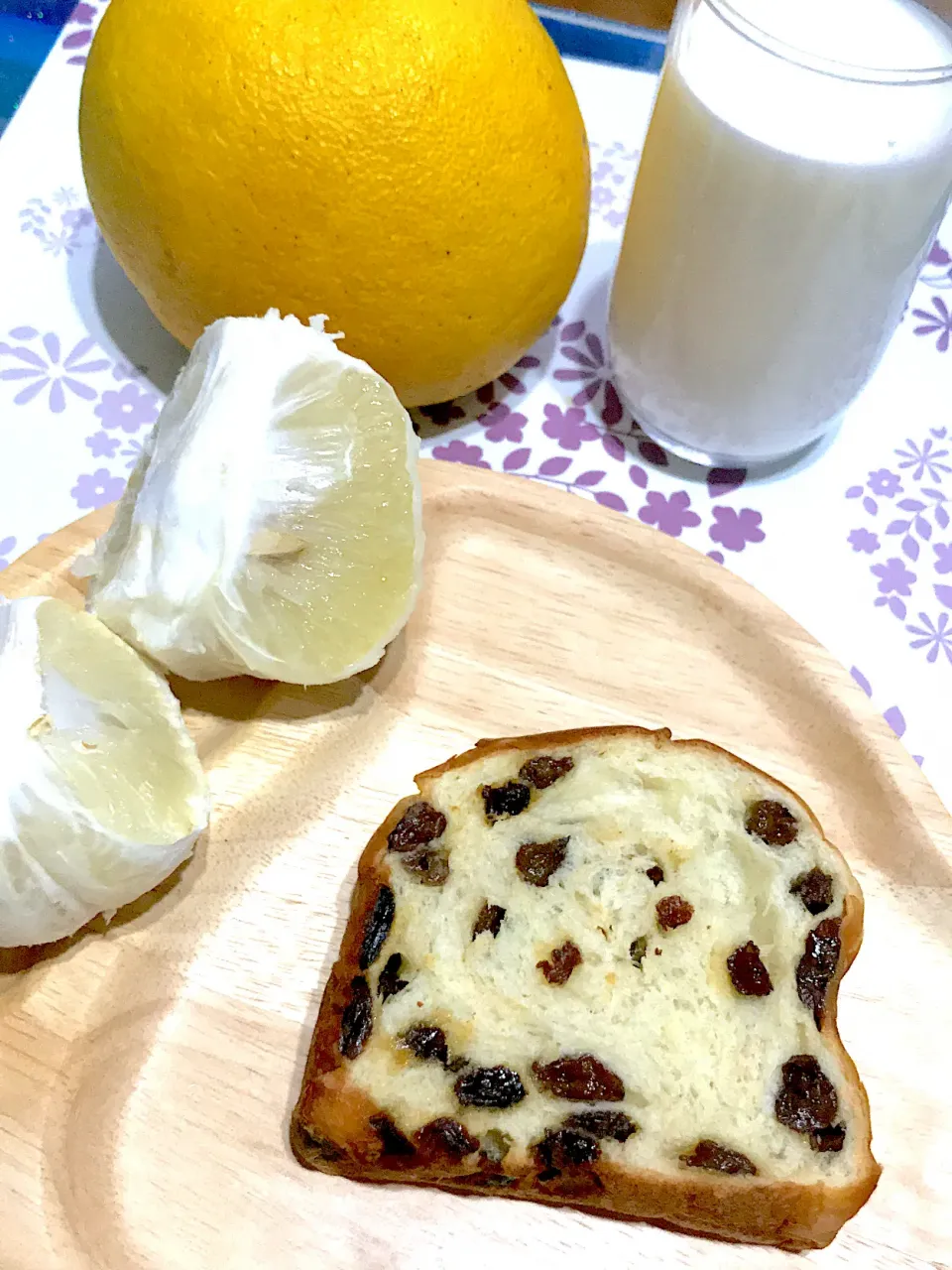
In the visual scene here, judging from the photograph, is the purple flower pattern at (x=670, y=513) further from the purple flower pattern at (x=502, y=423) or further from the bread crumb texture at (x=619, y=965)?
the bread crumb texture at (x=619, y=965)

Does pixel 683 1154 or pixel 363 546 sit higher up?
pixel 363 546

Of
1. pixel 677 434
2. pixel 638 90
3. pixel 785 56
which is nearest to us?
pixel 785 56

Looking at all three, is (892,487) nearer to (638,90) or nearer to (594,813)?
(594,813)

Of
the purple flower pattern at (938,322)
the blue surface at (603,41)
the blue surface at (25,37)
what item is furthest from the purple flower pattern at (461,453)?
the blue surface at (25,37)

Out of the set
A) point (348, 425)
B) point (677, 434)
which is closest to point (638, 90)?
point (677, 434)

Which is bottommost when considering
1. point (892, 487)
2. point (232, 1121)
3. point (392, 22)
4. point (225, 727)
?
point (232, 1121)

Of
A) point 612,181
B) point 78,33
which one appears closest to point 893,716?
point 612,181

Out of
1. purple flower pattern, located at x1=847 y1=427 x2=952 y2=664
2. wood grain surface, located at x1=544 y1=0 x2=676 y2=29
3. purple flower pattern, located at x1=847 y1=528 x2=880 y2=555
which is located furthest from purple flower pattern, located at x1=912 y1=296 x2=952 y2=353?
wood grain surface, located at x1=544 y1=0 x2=676 y2=29
